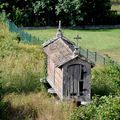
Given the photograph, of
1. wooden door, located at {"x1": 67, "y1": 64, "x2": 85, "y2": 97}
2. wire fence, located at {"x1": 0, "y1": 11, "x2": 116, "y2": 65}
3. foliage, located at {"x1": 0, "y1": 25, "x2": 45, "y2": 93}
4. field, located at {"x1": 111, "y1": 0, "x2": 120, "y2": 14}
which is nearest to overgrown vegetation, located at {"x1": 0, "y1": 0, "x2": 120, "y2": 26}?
wire fence, located at {"x1": 0, "y1": 11, "x2": 116, "y2": 65}

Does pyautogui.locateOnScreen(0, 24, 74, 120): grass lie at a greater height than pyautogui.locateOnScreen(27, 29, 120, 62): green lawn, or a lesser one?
greater

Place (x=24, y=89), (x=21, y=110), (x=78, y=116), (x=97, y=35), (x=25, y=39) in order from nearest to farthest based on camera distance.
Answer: (x=78, y=116) → (x=21, y=110) → (x=24, y=89) → (x=25, y=39) → (x=97, y=35)

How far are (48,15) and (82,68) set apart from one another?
31.0m

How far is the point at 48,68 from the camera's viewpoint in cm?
1645

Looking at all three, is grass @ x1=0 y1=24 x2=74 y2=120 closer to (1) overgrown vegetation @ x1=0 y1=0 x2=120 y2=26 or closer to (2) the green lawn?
(2) the green lawn

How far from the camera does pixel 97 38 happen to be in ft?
129

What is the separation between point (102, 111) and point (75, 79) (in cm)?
579

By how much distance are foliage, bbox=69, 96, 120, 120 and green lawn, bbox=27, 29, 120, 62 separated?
68.7 feet

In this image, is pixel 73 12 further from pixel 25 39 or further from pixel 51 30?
Result: pixel 25 39

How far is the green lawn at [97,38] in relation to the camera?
33.4m

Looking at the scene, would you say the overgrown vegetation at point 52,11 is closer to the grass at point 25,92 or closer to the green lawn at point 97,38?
the green lawn at point 97,38

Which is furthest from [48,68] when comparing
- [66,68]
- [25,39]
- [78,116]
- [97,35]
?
[97,35]

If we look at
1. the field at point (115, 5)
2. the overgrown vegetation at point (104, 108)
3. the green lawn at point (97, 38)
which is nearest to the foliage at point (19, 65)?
the overgrown vegetation at point (104, 108)

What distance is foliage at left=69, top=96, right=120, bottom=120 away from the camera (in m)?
8.20
